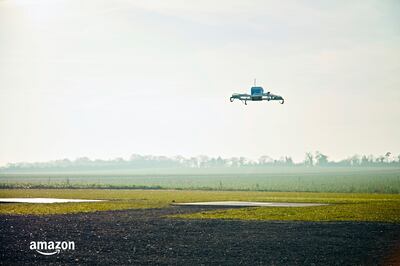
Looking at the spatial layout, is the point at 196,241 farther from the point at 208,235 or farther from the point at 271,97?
the point at 271,97

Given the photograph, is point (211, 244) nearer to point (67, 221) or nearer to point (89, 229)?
point (89, 229)

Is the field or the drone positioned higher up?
the drone

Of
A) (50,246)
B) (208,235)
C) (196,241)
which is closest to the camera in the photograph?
(50,246)

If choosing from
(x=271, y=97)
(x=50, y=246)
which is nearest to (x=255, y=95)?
(x=271, y=97)

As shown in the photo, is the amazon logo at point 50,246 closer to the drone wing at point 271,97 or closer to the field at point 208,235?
the field at point 208,235

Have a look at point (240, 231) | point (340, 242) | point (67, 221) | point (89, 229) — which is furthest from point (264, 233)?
point (67, 221)

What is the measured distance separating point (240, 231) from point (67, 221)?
37.8ft

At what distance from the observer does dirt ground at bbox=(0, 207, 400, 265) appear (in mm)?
25875

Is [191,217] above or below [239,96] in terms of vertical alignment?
below

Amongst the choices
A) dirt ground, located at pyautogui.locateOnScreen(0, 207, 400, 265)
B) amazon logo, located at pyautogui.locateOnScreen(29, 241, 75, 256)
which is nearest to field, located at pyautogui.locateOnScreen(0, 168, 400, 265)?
dirt ground, located at pyautogui.locateOnScreen(0, 207, 400, 265)

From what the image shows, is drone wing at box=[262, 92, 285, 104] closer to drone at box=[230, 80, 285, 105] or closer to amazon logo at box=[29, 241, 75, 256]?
drone at box=[230, 80, 285, 105]

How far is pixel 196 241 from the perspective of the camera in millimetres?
30844

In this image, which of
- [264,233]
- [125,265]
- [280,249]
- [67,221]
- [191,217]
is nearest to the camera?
[125,265]

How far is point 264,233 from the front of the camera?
111ft
